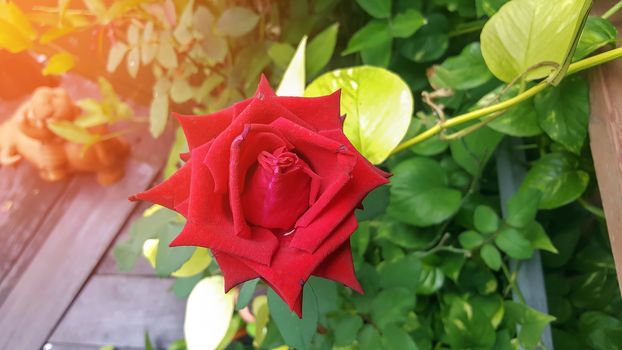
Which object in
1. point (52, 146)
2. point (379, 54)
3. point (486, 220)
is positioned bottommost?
point (52, 146)

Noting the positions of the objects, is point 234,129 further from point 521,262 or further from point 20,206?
point 20,206

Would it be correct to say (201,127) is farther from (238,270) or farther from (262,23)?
(262,23)

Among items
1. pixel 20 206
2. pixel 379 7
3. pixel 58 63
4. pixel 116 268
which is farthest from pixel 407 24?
pixel 20 206

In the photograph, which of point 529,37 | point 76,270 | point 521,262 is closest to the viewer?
point 529,37

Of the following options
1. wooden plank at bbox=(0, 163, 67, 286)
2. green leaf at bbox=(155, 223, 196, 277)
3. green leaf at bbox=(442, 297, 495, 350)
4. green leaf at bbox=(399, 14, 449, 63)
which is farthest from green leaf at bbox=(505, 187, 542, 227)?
wooden plank at bbox=(0, 163, 67, 286)

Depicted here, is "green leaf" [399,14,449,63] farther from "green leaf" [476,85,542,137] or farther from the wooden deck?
the wooden deck

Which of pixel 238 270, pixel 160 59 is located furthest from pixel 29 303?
pixel 238 270
